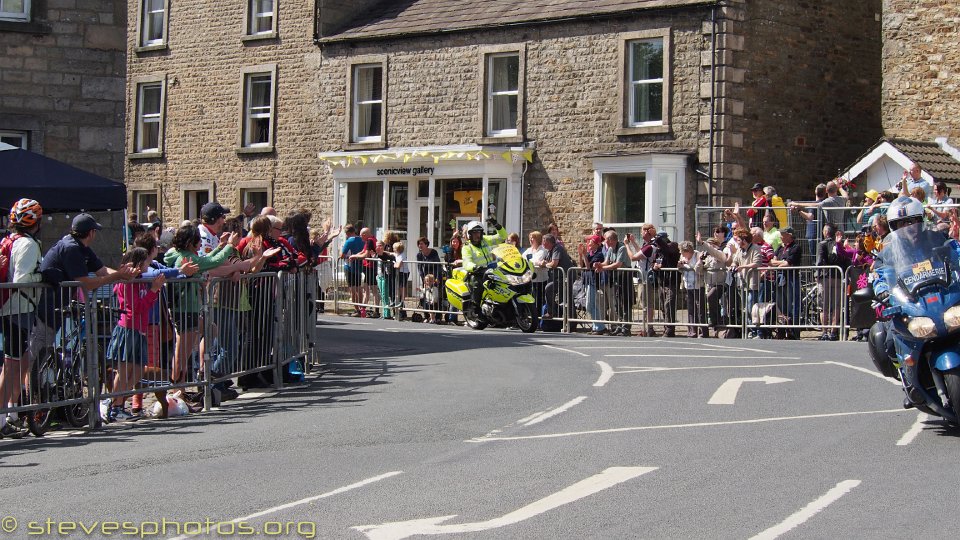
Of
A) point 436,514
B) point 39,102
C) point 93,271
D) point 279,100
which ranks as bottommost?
point 436,514

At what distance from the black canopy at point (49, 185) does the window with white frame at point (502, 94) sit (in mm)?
17777

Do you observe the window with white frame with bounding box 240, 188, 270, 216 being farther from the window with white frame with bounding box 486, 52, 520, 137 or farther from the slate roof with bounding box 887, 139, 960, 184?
the slate roof with bounding box 887, 139, 960, 184

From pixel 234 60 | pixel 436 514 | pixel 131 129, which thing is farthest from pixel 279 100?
pixel 436 514

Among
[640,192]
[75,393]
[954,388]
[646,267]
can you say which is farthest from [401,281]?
[954,388]

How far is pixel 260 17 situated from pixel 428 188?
26.6 ft

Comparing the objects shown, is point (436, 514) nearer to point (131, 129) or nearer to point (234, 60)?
point (234, 60)

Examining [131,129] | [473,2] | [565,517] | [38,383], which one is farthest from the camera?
[131,129]

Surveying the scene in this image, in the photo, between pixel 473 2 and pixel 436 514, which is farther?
pixel 473 2

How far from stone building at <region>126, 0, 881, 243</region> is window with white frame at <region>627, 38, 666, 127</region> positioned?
4cm

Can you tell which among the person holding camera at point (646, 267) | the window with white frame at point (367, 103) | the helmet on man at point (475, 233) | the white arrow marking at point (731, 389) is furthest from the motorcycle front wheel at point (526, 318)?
the window with white frame at point (367, 103)

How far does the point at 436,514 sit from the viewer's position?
305 inches

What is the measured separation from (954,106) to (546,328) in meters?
10.9

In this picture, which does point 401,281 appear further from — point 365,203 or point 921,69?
point 921,69

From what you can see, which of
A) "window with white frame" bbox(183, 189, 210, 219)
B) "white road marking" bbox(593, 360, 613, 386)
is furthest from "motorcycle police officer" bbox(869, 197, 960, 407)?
"window with white frame" bbox(183, 189, 210, 219)
